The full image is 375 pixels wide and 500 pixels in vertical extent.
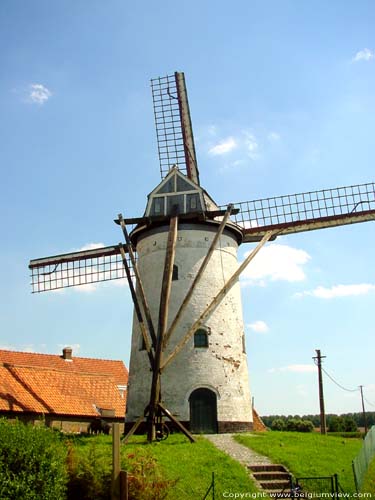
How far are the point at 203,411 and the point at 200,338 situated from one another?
231cm

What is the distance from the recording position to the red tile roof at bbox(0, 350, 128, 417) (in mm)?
22266

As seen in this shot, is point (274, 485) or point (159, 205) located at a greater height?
point (159, 205)

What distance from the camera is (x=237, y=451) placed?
14.5 meters

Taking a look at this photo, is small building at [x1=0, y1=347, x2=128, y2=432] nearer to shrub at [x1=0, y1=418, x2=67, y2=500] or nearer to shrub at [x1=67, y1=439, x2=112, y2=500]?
shrub at [x1=67, y1=439, x2=112, y2=500]

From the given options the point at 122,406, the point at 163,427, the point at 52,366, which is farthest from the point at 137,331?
the point at 52,366

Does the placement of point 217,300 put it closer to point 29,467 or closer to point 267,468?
point 267,468

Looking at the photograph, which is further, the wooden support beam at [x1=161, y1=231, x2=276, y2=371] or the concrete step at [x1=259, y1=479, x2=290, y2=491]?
the wooden support beam at [x1=161, y1=231, x2=276, y2=371]

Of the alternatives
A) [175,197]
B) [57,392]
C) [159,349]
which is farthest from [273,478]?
[57,392]

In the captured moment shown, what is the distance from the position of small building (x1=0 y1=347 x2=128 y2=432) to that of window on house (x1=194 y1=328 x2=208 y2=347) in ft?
22.8

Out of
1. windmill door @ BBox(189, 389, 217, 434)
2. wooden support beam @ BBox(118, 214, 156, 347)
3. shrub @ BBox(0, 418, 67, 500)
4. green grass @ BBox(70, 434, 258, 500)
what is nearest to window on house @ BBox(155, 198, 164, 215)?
wooden support beam @ BBox(118, 214, 156, 347)

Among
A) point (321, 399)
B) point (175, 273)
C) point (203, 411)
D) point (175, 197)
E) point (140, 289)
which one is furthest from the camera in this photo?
point (321, 399)

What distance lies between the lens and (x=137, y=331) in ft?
66.0

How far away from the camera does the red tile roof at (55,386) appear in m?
22.3

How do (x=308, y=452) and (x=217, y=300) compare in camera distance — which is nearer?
(x=308, y=452)
